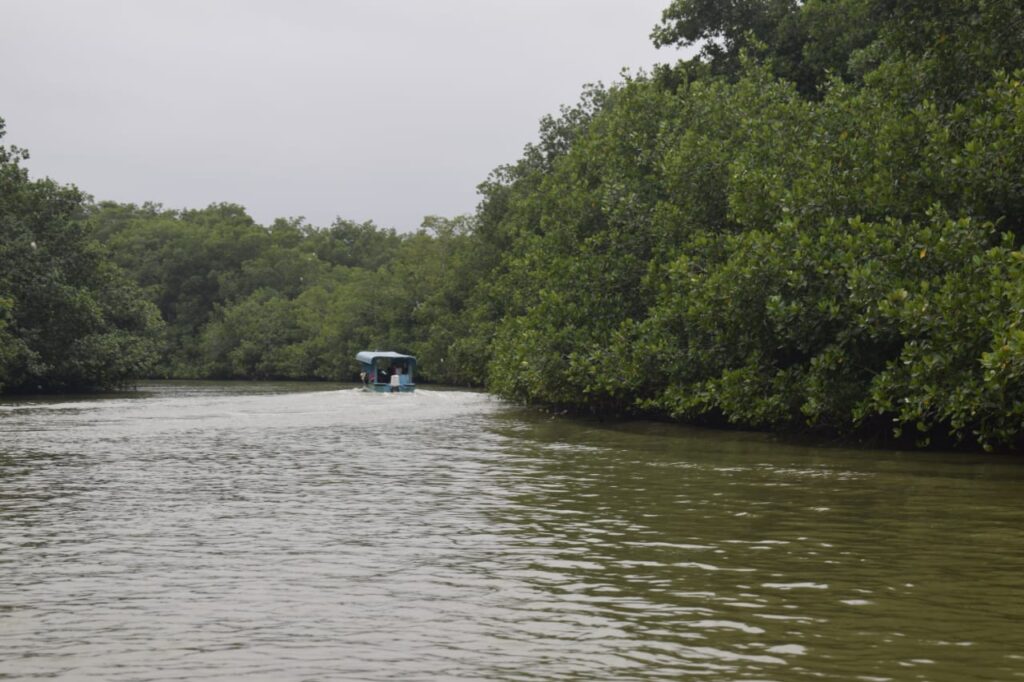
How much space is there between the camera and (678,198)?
27.5m

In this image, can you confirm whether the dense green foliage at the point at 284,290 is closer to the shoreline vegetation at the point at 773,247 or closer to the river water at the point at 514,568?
the shoreline vegetation at the point at 773,247

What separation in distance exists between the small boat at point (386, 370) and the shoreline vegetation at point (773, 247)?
4156mm

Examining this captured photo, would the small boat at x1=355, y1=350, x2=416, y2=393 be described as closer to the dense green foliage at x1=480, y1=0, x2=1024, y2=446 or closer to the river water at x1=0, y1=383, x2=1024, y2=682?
the dense green foliage at x1=480, y1=0, x2=1024, y2=446

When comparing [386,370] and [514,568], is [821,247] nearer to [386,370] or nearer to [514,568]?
[514,568]

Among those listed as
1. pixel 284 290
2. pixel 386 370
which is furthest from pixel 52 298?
pixel 284 290

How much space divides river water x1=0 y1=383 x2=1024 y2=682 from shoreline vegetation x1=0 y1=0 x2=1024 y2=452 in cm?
208

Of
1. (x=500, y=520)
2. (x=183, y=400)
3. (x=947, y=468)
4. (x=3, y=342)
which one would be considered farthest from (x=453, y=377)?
(x=500, y=520)

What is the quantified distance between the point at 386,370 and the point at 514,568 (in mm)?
48087

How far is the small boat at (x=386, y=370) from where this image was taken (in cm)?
5200

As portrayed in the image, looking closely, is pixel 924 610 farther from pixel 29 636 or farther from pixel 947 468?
pixel 947 468

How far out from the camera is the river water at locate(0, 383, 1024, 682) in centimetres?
617

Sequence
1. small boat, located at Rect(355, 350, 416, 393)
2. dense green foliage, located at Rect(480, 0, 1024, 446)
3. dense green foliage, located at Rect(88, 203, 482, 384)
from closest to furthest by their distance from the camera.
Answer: dense green foliage, located at Rect(480, 0, 1024, 446), small boat, located at Rect(355, 350, 416, 393), dense green foliage, located at Rect(88, 203, 482, 384)

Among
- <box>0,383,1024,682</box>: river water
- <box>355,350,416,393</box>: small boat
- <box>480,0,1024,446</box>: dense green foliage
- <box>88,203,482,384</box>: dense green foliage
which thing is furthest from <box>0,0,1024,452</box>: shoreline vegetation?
<box>88,203,482,384</box>: dense green foliage

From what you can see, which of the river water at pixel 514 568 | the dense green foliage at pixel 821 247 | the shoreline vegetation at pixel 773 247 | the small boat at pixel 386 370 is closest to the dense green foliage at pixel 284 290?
the small boat at pixel 386 370
